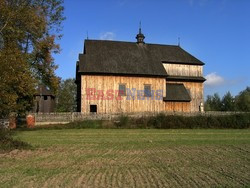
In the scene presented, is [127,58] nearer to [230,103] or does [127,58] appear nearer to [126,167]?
[126,167]

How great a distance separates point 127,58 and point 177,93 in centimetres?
831

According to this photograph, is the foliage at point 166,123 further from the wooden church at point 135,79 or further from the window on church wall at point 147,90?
the window on church wall at point 147,90

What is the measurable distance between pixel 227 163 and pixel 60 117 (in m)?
25.9

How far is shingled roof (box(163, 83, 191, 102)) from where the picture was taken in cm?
4025

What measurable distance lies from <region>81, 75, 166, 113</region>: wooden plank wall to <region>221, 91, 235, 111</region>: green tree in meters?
36.9

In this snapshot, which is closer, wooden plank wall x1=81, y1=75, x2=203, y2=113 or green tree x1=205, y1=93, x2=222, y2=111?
wooden plank wall x1=81, y1=75, x2=203, y2=113

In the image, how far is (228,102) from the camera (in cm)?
7331

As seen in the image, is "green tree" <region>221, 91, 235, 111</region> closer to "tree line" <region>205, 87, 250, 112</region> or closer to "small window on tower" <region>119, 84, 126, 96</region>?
"tree line" <region>205, 87, 250, 112</region>

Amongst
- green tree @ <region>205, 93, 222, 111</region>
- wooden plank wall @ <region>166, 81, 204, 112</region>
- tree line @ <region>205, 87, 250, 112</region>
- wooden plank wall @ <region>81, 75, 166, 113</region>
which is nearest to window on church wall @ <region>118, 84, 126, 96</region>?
wooden plank wall @ <region>81, 75, 166, 113</region>

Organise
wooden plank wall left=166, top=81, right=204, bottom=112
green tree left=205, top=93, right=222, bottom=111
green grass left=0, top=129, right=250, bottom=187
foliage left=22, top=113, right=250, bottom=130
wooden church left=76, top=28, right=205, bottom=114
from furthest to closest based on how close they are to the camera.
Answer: green tree left=205, top=93, right=222, bottom=111 → wooden plank wall left=166, top=81, right=204, bottom=112 → wooden church left=76, top=28, right=205, bottom=114 → foliage left=22, top=113, right=250, bottom=130 → green grass left=0, top=129, right=250, bottom=187

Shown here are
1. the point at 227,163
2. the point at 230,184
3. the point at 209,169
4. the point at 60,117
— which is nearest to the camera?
the point at 230,184

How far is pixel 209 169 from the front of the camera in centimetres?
1030

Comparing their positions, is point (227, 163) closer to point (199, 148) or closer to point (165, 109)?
point (199, 148)

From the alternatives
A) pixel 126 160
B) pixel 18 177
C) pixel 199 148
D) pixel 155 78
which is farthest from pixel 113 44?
pixel 18 177
